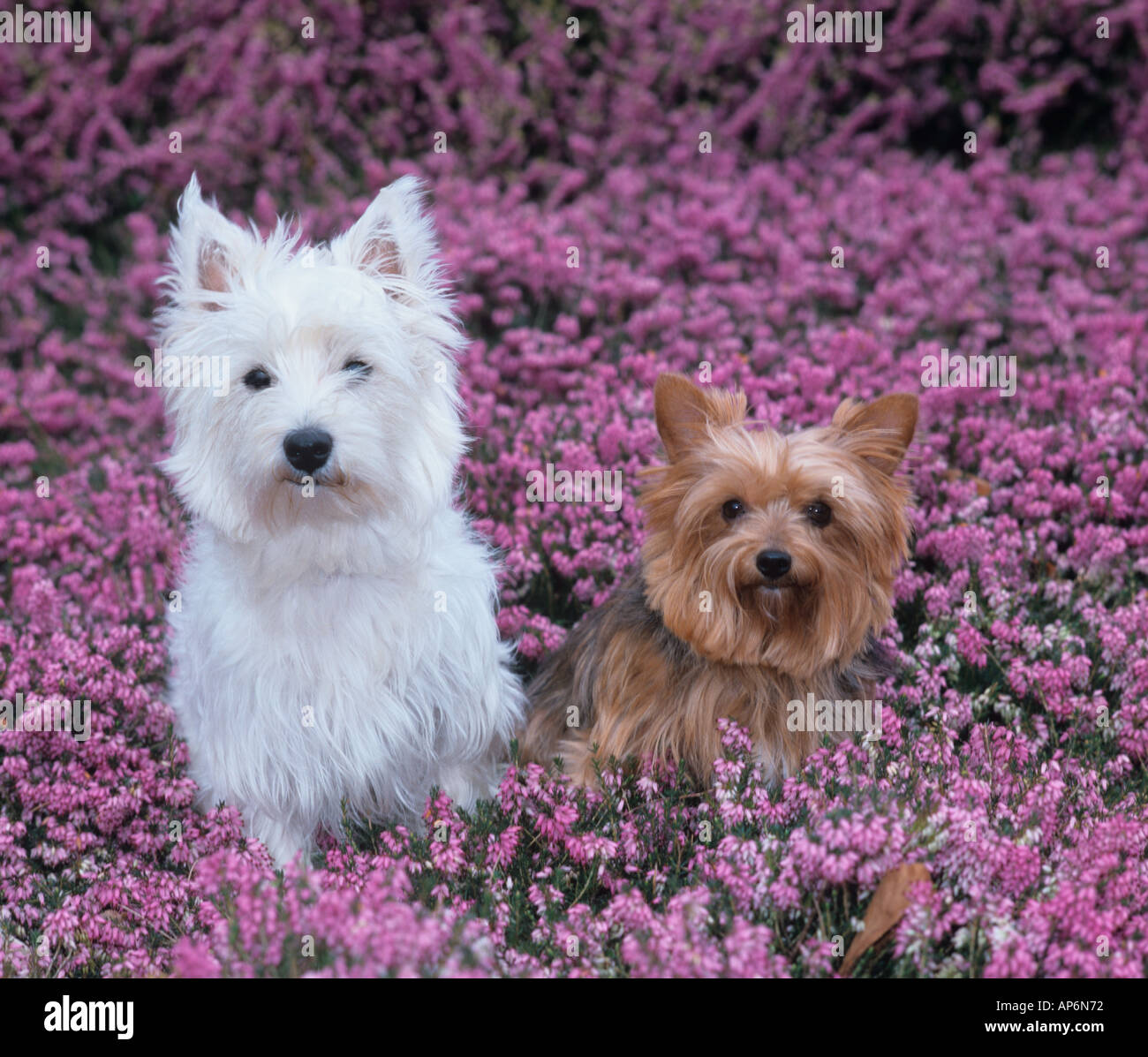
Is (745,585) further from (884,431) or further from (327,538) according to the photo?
(327,538)

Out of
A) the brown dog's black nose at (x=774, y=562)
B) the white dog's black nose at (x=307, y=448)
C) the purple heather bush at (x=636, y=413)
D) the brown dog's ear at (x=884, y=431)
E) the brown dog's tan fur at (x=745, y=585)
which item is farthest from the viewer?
the brown dog's ear at (x=884, y=431)

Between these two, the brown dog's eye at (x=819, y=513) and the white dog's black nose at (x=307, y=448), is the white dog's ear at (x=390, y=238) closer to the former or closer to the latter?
the white dog's black nose at (x=307, y=448)

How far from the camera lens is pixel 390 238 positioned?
4215mm

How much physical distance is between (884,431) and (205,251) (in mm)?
2551

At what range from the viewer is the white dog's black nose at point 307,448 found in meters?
3.71

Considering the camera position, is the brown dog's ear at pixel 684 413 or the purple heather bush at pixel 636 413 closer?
the purple heather bush at pixel 636 413

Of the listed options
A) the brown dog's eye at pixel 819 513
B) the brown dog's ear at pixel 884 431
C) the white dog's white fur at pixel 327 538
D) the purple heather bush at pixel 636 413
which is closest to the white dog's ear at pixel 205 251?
the white dog's white fur at pixel 327 538

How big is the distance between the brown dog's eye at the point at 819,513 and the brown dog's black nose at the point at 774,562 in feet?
0.75

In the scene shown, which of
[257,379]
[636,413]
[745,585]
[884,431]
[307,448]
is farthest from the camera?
[636,413]

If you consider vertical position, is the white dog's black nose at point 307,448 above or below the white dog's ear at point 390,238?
below

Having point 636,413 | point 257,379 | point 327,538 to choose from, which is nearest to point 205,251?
point 257,379

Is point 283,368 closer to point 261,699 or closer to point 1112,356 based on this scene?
point 261,699
